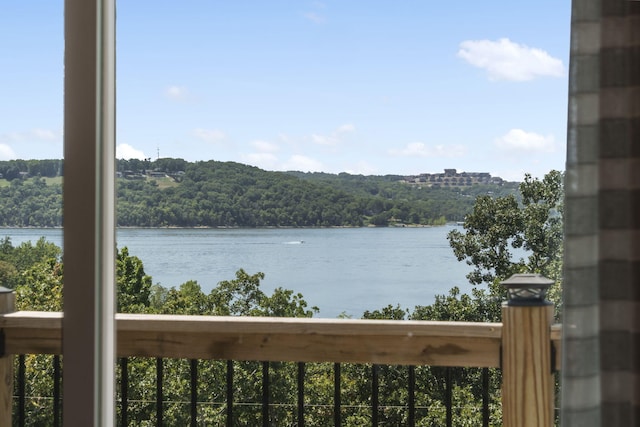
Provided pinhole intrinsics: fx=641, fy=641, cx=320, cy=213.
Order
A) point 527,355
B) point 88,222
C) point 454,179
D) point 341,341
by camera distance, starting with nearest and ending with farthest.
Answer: point 88,222, point 527,355, point 341,341, point 454,179

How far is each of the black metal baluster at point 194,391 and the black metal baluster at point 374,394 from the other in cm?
58

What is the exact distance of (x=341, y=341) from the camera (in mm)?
1924

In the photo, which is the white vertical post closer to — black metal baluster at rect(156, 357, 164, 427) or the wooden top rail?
the wooden top rail

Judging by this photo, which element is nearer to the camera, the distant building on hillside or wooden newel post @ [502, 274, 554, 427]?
wooden newel post @ [502, 274, 554, 427]

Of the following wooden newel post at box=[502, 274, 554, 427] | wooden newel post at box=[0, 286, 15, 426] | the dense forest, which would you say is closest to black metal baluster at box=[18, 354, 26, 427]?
wooden newel post at box=[0, 286, 15, 426]

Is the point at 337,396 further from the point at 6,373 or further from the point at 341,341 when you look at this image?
the point at 6,373

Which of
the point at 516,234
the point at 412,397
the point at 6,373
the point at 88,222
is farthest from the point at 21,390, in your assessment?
the point at 516,234

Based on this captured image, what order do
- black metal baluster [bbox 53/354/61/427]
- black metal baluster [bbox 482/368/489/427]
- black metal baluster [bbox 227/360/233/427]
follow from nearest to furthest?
black metal baluster [bbox 53/354/61/427] → black metal baluster [bbox 482/368/489/427] → black metal baluster [bbox 227/360/233/427]

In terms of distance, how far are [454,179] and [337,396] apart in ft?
2.60

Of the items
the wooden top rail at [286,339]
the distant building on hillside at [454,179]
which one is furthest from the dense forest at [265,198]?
the wooden top rail at [286,339]

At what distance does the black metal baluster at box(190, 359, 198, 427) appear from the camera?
210cm

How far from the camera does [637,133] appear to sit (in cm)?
151

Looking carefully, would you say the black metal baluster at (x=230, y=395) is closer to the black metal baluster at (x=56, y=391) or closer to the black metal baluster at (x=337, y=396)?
the black metal baluster at (x=337, y=396)

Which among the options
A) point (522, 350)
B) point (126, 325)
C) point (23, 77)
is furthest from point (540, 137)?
point (23, 77)
